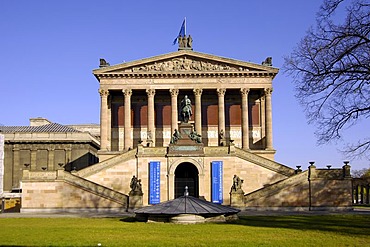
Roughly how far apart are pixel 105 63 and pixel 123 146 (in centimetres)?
1150

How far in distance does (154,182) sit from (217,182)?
630cm

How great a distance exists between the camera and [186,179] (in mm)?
55750

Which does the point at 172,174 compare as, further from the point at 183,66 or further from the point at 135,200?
the point at 183,66

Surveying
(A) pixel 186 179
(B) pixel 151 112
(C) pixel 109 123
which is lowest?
(A) pixel 186 179

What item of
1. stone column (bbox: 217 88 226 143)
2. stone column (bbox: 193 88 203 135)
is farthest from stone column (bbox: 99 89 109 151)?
stone column (bbox: 217 88 226 143)

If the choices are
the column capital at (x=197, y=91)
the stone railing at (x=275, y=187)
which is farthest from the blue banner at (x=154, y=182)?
the column capital at (x=197, y=91)

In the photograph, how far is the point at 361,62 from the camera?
25594mm

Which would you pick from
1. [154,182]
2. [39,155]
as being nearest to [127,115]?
[39,155]

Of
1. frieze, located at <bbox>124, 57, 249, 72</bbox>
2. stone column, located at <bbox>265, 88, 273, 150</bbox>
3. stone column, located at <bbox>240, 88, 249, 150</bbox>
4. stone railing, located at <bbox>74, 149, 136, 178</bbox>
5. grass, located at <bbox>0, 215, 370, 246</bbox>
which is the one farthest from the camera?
frieze, located at <bbox>124, 57, 249, 72</bbox>

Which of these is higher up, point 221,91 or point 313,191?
point 221,91

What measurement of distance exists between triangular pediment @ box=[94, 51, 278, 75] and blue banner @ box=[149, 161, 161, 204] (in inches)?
796

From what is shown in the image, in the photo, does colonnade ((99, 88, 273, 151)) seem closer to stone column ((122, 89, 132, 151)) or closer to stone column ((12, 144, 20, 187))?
stone column ((122, 89, 132, 151))

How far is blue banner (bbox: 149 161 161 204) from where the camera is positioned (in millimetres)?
53250

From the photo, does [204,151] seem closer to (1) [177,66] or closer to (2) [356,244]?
(1) [177,66]
